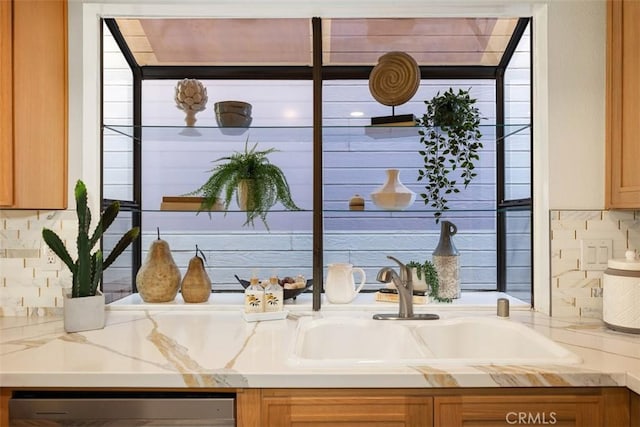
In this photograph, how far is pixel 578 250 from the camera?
1903mm

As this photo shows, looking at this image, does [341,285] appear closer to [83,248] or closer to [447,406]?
[447,406]

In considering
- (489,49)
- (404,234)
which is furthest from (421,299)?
(489,49)

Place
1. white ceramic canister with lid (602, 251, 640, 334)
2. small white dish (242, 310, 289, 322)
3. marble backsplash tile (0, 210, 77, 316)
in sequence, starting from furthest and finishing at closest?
marble backsplash tile (0, 210, 77, 316), small white dish (242, 310, 289, 322), white ceramic canister with lid (602, 251, 640, 334)

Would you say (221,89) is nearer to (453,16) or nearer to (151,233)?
(151,233)

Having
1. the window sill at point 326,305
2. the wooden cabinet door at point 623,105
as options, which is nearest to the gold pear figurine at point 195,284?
the window sill at point 326,305

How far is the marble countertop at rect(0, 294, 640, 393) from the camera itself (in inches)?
50.2

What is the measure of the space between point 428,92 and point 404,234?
661 millimetres

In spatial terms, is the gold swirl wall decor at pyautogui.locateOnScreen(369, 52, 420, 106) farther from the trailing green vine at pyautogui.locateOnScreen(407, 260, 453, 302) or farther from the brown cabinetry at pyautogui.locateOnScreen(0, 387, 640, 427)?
the brown cabinetry at pyautogui.locateOnScreen(0, 387, 640, 427)

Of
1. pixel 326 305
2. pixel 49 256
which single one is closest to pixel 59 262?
pixel 49 256

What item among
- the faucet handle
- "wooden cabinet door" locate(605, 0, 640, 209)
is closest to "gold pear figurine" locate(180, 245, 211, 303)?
the faucet handle

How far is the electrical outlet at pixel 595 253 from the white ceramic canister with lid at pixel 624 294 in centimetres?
22

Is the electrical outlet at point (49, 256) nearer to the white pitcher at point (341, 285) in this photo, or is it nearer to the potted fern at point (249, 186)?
the potted fern at point (249, 186)

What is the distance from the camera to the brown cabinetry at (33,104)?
1.66m

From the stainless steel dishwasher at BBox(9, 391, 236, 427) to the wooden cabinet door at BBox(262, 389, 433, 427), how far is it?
0.16 metres
